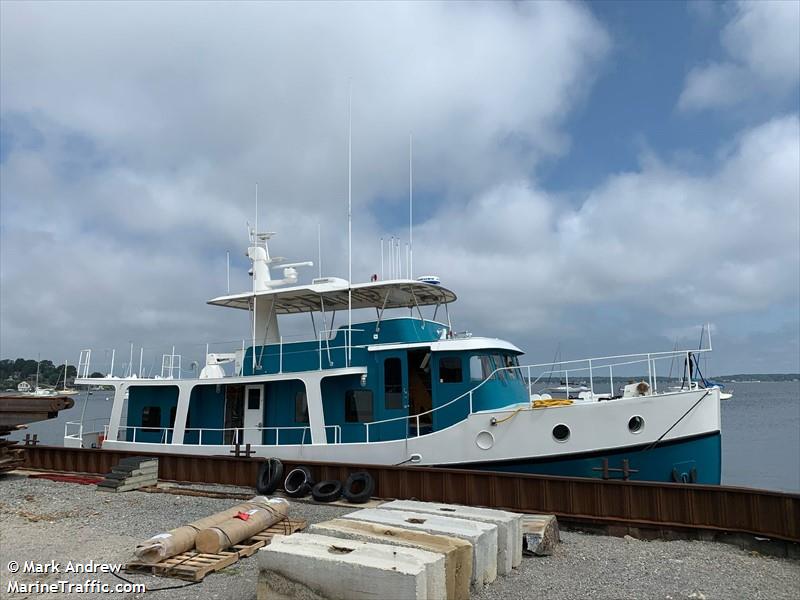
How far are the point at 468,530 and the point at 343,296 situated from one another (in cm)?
839

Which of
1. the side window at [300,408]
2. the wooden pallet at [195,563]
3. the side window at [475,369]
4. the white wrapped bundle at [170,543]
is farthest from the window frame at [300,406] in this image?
the wooden pallet at [195,563]

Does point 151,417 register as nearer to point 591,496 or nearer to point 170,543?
point 170,543

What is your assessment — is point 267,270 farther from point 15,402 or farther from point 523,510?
point 523,510

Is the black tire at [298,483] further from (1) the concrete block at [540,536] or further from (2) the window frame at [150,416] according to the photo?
(2) the window frame at [150,416]

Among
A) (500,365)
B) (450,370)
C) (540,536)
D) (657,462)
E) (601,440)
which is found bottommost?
(540,536)

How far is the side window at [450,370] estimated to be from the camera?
42.3 ft

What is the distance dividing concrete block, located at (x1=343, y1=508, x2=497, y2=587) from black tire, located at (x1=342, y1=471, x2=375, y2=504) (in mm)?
3434

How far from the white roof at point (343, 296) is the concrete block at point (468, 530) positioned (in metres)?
6.39

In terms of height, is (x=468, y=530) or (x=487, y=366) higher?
(x=487, y=366)

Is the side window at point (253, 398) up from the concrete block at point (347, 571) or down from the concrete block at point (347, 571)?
up

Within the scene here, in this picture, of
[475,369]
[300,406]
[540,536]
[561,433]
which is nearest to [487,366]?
[475,369]

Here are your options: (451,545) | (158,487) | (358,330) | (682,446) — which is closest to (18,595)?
(451,545)

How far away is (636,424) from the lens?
11.2 meters

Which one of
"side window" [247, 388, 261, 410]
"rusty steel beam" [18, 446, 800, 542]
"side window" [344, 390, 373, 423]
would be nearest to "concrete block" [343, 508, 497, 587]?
"rusty steel beam" [18, 446, 800, 542]
